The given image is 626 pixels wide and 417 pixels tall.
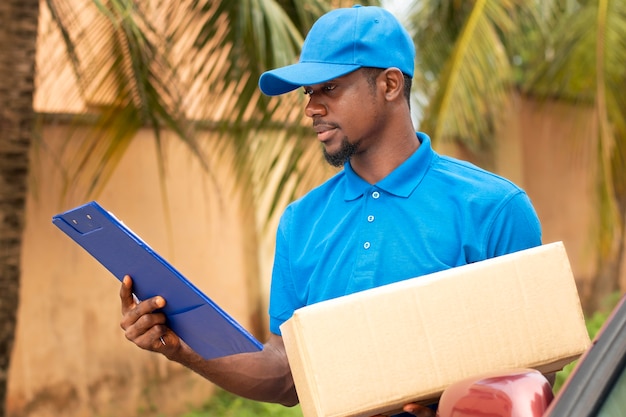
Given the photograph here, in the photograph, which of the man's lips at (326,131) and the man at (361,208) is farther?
the man's lips at (326,131)

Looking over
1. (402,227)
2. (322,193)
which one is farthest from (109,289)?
(402,227)

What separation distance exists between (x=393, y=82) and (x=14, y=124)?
2890 mm

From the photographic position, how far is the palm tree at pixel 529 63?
21.4 feet

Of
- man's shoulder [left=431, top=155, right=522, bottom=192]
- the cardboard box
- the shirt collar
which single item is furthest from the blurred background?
the cardboard box

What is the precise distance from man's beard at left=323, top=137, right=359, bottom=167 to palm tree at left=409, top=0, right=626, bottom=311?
4090mm

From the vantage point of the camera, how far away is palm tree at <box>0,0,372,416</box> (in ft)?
16.0

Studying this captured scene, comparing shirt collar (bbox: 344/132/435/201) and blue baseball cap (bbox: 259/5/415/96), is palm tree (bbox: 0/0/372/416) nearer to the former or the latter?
blue baseball cap (bbox: 259/5/415/96)

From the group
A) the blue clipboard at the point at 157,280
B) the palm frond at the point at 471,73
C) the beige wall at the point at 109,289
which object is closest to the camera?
the blue clipboard at the point at 157,280

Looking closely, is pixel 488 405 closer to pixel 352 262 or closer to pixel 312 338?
pixel 312 338

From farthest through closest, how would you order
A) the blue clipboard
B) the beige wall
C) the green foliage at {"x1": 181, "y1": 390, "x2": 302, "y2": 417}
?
the green foliage at {"x1": 181, "y1": 390, "x2": 302, "y2": 417} < the beige wall < the blue clipboard

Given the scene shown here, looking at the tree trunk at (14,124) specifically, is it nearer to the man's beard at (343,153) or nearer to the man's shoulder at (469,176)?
the man's beard at (343,153)

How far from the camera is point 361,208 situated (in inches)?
93.4

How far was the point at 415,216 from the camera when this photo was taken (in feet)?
7.46

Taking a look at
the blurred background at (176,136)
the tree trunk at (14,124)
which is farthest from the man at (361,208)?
the tree trunk at (14,124)
